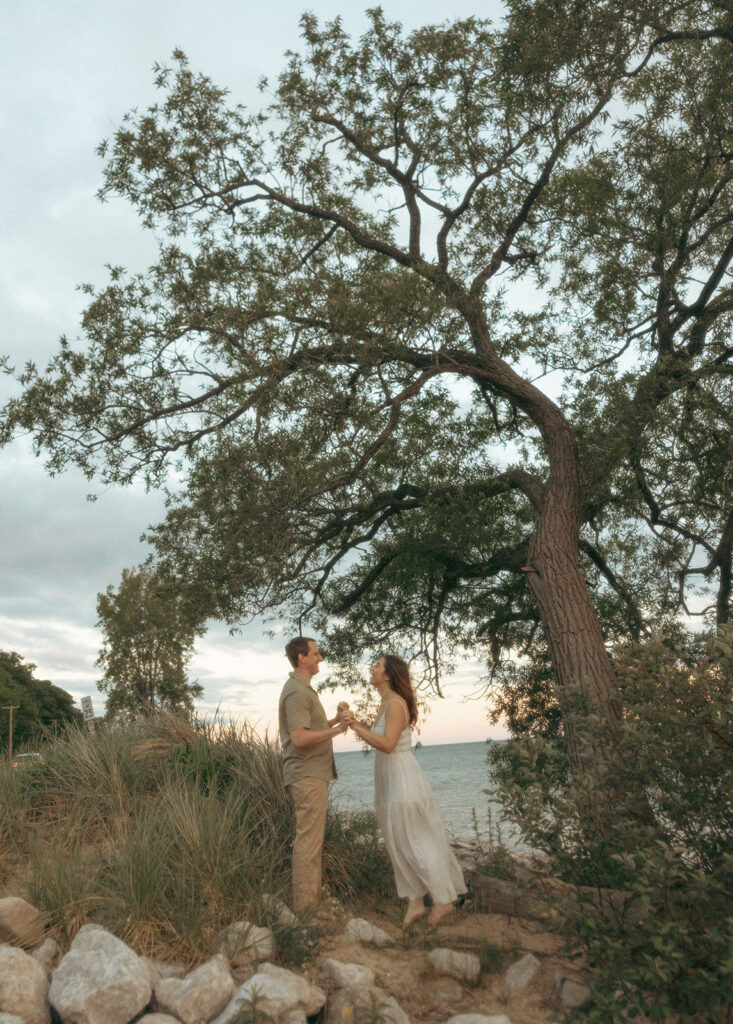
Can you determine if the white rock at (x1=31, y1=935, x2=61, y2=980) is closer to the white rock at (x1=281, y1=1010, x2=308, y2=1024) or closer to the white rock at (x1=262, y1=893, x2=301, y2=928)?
the white rock at (x1=262, y1=893, x2=301, y2=928)

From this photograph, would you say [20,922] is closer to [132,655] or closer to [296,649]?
[296,649]

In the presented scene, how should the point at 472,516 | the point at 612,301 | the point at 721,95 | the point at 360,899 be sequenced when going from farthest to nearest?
the point at 612,301 → the point at 472,516 → the point at 721,95 → the point at 360,899

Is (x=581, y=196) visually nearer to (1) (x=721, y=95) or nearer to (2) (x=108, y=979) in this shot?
(1) (x=721, y=95)

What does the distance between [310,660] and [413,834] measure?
5.14ft

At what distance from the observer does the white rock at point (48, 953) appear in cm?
549

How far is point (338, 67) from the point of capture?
41.3ft

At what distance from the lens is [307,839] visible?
655 cm

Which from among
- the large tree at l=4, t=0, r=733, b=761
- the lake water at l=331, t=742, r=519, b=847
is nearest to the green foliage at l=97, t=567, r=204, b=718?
the lake water at l=331, t=742, r=519, b=847

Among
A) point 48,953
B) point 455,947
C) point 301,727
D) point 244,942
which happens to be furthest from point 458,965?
point 48,953

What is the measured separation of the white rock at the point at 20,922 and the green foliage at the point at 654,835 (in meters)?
3.37

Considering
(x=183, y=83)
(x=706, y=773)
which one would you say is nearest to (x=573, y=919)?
(x=706, y=773)

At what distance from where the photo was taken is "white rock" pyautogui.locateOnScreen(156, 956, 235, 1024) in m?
4.97

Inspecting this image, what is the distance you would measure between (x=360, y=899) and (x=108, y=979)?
2.69 meters

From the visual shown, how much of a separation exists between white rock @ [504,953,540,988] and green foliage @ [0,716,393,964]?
4.40ft
